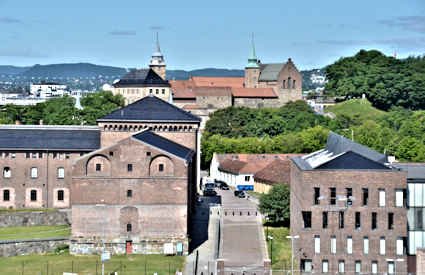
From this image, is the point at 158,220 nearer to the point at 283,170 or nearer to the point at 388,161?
the point at 388,161

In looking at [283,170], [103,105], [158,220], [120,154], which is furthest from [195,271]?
[103,105]

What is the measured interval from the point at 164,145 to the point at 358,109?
123 meters

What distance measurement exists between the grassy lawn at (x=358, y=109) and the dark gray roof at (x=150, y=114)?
9858 cm

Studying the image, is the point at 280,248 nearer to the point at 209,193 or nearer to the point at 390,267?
the point at 390,267

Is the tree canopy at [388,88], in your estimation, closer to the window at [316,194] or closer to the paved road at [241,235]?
the paved road at [241,235]

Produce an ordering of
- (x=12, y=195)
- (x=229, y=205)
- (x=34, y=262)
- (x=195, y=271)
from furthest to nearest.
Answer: (x=229, y=205) → (x=12, y=195) → (x=34, y=262) → (x=195, y=271)

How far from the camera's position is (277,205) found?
247 feet

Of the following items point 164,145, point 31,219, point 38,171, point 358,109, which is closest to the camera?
point 164,145

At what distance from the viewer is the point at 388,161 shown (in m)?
63.4

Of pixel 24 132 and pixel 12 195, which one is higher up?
pixel 24 132

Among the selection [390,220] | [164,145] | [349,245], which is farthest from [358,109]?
[349,245]

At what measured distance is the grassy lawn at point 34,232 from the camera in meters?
67.5

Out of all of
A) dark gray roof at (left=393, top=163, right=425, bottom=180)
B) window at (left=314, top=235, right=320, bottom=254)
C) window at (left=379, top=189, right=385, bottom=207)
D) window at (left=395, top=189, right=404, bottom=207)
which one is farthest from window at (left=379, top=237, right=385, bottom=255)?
dark gray roof at (left=393, top=163, right=425, bottom=180)

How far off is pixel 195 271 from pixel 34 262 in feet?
41.6
